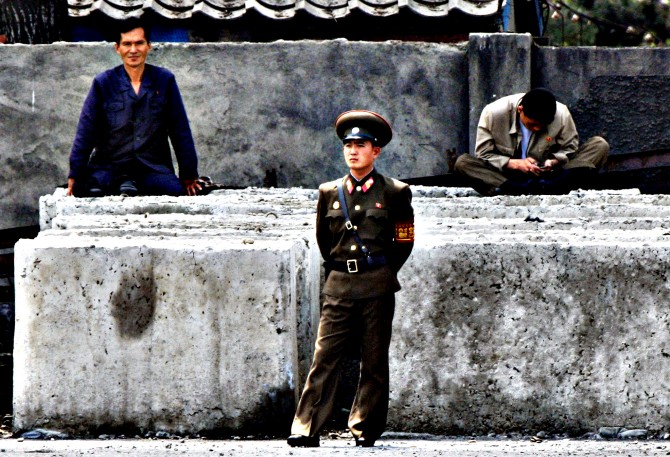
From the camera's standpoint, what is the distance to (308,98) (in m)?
10.2

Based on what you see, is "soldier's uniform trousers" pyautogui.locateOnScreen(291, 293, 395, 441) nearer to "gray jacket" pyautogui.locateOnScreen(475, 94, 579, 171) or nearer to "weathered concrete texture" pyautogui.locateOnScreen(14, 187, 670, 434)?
"weathered concrete texture" pyautogui.locateOnScreen(14, 187, 670, 434)

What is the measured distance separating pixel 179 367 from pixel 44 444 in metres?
0.63

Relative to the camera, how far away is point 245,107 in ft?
33.5

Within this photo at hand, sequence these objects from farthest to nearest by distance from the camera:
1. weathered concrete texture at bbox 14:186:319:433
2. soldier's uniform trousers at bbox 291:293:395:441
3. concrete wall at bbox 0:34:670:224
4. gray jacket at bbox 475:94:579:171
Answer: concrete wall at bbox 0:34:670:224 < gray jacket at bbox 475:94:579:171 < weathered concrete texture at bbox 14:186:319:433 < soldier's uniform trousers at bbox 291:293:395:441

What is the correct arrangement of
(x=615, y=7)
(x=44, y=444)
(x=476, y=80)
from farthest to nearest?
(x=615, y=7) < (x=476, y=80) < (x=44, y=444)

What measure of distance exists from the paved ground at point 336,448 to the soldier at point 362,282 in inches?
5.8

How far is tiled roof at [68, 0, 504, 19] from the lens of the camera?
1069 centimetres

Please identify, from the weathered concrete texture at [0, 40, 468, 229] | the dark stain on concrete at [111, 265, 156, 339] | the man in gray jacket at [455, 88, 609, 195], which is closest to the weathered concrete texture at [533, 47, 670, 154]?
the weathered concrete texture at [0, 40, 468, 229]

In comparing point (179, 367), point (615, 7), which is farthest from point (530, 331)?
point (615, 7)

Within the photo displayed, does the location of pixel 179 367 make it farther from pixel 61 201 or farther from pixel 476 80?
pixel 476 80

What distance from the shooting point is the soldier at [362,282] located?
6.16m

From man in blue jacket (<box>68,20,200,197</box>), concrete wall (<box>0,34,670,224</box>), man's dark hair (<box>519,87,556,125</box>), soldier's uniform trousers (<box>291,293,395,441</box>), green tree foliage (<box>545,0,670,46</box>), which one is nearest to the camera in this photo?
soldier's uniform trousers (<box>291,293,395,441</box>)

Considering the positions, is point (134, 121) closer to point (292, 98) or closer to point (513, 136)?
point (292, 98)

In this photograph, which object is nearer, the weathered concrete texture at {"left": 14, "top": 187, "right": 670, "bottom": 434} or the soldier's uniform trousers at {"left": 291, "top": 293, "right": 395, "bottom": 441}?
the soldier's uniform trousers at {"left": 291, "top": 293, "right": 395, "bottom": 441}
